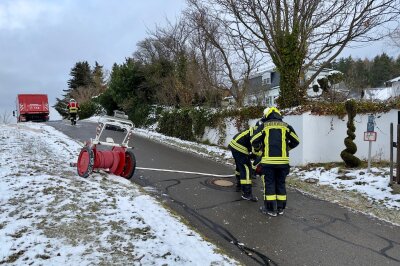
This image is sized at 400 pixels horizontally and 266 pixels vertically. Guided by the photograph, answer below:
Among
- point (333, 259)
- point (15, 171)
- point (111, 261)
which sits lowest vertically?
point (333, 259)

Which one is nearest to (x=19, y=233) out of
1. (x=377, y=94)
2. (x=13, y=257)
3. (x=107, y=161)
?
(x=13, y=257)

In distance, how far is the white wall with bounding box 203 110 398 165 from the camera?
12383 mm

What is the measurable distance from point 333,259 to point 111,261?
3059 mm

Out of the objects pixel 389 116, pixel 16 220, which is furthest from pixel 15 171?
pixel 389 116

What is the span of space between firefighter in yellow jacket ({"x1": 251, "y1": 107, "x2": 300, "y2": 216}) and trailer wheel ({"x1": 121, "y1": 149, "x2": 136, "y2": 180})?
3.28 meters

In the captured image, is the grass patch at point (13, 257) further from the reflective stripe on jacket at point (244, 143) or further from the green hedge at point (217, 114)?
the green hedge at point (217, 114)

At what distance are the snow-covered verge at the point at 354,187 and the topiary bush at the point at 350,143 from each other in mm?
435

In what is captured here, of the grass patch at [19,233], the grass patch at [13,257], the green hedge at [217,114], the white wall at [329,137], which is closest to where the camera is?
the grass patch at [13,257]

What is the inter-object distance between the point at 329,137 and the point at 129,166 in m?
7.41

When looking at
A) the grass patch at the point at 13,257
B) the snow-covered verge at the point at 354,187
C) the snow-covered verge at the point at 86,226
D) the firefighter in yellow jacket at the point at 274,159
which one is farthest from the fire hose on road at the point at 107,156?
the snow-covered verge at the point at 354,187

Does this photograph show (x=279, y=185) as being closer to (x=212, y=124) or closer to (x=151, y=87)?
(x=212, y=124)

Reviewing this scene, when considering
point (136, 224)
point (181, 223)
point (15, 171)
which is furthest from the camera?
point (15, 171)

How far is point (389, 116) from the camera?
1232cm

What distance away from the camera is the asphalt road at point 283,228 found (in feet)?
17.5
